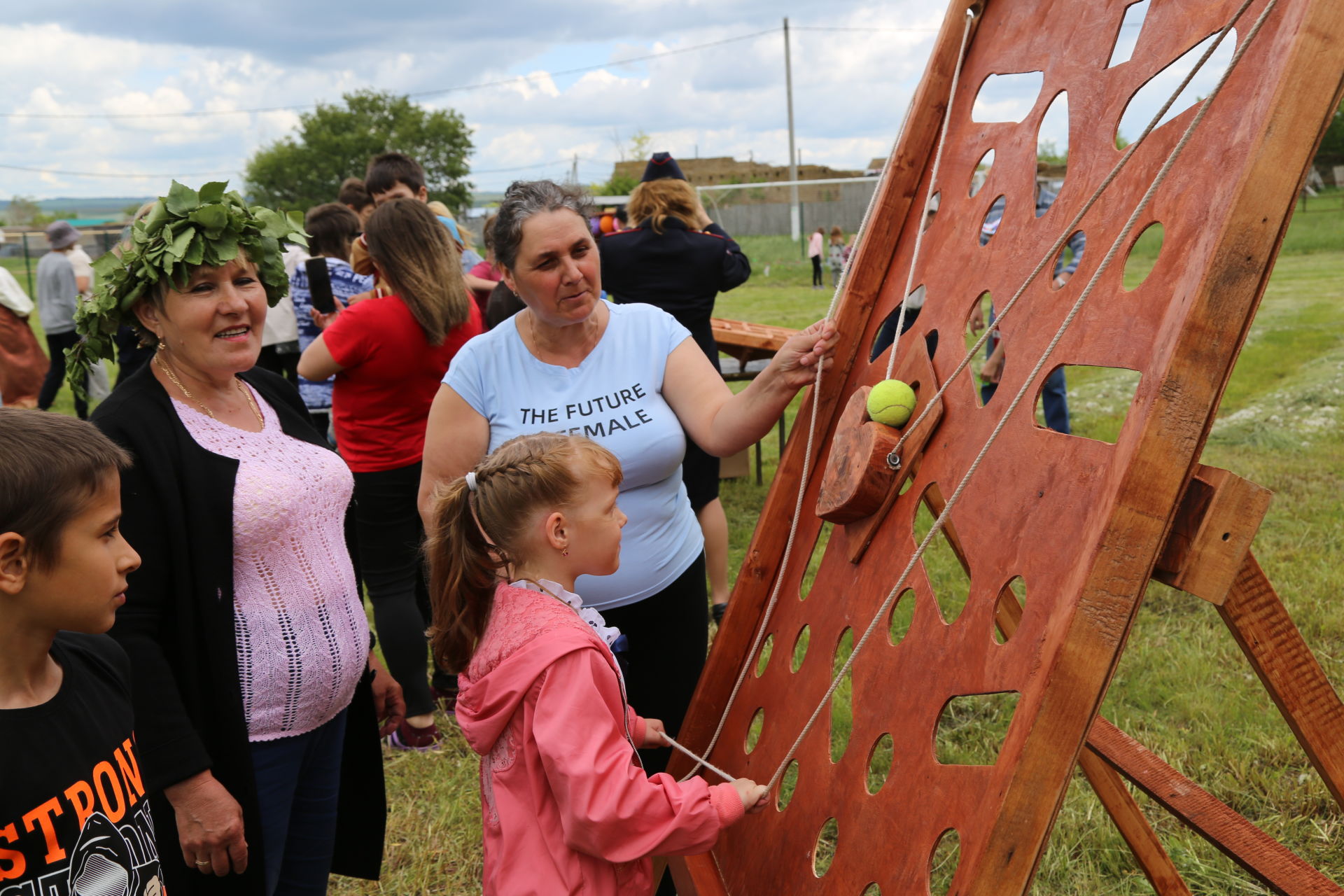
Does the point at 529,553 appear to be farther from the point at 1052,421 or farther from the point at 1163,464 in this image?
the point at 1052,421

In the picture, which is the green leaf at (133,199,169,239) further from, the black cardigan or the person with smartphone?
the person with smartphone

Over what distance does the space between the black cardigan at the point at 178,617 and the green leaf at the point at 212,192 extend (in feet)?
1.19

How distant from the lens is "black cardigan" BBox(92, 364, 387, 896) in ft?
5.70

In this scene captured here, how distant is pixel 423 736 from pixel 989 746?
2.01 m

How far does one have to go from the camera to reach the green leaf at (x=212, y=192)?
6.55 feet

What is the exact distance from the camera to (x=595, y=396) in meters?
2.24

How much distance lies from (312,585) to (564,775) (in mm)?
811

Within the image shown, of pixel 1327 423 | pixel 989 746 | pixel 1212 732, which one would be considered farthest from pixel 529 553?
pixel 1327 423

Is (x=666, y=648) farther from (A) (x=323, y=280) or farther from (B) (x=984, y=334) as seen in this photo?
(A) (x=323, y=280)

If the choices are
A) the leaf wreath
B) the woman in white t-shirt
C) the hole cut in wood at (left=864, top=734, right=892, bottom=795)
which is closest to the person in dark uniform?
the hole cut in wood at (left=864, top=734, right=892, bottom=795)

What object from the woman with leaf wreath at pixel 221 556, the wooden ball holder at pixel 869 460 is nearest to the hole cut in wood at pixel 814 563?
the wooden ball holder at pixel 869 460

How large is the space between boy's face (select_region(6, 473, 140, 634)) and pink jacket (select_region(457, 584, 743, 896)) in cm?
54

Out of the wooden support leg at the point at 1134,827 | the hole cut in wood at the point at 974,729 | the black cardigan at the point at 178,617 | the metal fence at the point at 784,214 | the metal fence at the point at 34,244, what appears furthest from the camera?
the metal fence at the point at 784,214

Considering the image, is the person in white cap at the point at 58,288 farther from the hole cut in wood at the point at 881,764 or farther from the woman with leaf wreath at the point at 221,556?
the hole cut in wood at the point at 881,764
